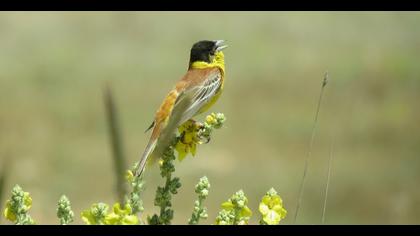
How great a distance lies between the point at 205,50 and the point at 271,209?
3.38 meters

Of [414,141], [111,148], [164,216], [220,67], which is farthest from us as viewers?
[414,141]

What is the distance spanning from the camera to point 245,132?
68.1ft

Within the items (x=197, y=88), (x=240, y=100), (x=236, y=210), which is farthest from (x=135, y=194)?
(x=240, y=100)

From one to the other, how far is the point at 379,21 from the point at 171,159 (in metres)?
23.1

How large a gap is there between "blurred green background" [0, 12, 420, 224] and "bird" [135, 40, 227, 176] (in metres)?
9.00

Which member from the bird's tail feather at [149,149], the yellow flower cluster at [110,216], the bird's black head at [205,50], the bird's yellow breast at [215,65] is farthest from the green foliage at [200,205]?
the bird's black head at [205,50]

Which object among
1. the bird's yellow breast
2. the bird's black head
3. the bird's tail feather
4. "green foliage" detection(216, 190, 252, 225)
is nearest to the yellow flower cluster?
"green foliage" detection(216, 190, 252, 225)

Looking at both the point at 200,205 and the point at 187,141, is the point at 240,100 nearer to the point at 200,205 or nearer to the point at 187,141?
the point at 187,141

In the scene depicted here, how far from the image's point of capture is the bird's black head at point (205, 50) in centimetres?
594

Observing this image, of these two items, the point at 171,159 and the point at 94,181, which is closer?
the point at 171,159

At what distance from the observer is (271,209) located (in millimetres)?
2705

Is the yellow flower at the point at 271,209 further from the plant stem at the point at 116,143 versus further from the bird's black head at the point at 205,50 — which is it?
the bird's black head at the point at 205,50

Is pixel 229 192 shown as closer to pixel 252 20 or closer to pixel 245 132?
pixel 245 132

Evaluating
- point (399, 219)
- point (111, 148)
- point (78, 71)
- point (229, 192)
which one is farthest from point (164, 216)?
point (78, 71)
